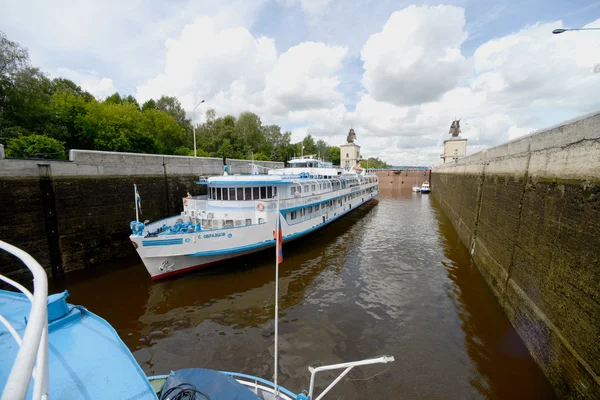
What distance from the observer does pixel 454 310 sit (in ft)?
36.2

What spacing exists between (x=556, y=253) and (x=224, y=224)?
46.4 feet

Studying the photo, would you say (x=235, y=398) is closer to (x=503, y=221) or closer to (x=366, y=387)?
(x=366, y=387)

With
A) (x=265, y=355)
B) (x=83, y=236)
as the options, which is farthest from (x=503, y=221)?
(x=83, y=236)

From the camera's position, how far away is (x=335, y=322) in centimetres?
1023

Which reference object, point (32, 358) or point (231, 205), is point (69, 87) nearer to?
point (231, 205)

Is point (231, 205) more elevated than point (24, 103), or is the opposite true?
point (24, 103)

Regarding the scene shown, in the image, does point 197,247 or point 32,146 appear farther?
point 32,146

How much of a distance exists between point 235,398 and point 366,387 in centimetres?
429

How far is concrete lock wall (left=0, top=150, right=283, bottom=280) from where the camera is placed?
12.5 meters

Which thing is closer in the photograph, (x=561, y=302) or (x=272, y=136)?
(x=561, y=302)

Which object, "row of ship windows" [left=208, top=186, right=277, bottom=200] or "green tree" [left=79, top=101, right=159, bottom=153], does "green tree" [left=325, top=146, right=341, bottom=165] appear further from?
"row of ship windows" [left=208, top=186, right=277, bottom=200]

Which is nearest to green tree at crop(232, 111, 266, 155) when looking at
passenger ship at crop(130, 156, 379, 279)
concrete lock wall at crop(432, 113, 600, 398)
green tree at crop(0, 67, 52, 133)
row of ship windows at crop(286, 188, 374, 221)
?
green tree at crop(0, 67, 52, 133)

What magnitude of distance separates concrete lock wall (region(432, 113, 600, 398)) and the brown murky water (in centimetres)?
103

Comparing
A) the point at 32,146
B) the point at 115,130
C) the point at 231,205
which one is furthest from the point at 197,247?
the point at 115,130
